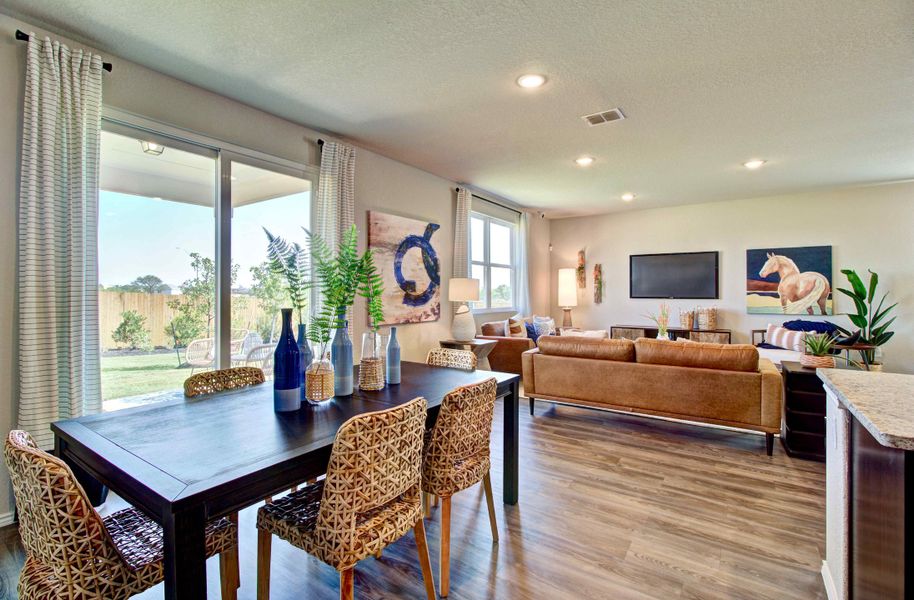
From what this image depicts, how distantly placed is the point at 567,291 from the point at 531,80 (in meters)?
5.43

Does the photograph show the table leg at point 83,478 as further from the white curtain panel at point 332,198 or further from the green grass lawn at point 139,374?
the white curtain panel at point 332,198

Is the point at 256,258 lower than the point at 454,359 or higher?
higher

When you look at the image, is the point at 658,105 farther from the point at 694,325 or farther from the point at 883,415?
the point at 694,325

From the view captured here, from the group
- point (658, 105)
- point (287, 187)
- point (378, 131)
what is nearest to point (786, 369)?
point (658, 105)

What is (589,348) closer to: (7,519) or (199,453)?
(199,453)

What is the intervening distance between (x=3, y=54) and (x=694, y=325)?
7.94m

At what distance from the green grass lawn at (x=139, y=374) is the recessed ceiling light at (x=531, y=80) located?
2.99m

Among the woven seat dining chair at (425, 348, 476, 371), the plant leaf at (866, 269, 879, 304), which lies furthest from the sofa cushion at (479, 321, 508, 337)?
the plant leaf at (866, 269, 879, 304)

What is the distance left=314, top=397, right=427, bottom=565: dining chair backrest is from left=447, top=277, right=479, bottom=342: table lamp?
345 cm

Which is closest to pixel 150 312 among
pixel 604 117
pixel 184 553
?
pixel 184 553

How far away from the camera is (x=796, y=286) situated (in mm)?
6297

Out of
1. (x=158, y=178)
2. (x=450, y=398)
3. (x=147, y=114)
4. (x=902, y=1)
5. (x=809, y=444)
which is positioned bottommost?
(x=809, y=444)

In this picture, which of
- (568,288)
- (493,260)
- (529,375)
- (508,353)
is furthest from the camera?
(568,288)

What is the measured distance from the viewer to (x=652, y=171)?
5.04 meters
